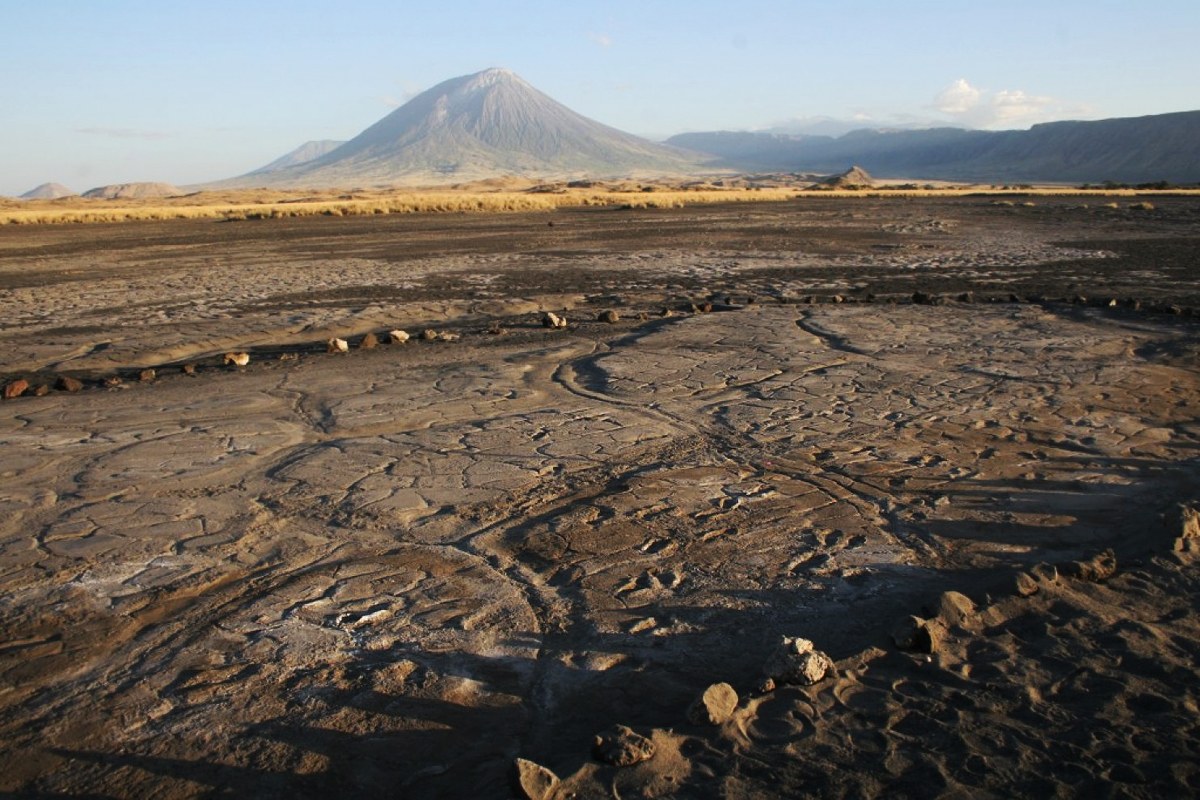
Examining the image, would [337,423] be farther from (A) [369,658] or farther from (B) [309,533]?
(A) [369,658]

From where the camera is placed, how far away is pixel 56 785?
3162mm

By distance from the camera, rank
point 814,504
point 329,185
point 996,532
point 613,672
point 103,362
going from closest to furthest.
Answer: point 613,672
point 996,532
point 814,504
point 103,362
point 329,185

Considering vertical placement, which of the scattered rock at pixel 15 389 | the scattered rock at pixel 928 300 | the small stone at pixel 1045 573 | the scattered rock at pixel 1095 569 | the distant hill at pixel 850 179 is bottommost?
the distant hill at pixel 850 179

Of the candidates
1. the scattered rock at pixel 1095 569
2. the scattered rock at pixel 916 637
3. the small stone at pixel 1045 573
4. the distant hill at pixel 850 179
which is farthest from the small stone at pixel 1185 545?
the distant hill at pixel 850 179

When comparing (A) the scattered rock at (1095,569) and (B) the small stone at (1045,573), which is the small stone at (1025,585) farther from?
(A) the scattered rock at (1095,569)

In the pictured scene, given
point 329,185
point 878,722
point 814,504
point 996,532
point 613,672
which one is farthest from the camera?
point 329,185

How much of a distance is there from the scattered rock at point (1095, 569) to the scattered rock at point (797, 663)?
4.72ft

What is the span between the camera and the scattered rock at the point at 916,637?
3.81 m

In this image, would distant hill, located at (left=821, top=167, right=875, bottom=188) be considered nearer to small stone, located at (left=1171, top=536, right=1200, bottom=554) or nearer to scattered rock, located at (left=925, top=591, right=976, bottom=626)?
small stone, located at (left=1171, top=536, right=1200, bottom=554)

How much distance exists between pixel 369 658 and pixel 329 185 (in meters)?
199

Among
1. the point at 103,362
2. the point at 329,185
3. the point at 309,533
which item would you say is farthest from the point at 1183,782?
the point at 329,185

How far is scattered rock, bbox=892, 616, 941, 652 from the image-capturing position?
12.5ft

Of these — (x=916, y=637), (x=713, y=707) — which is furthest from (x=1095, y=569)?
(x=713, y=707)

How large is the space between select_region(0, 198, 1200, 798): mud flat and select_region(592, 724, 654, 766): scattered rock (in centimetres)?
1
